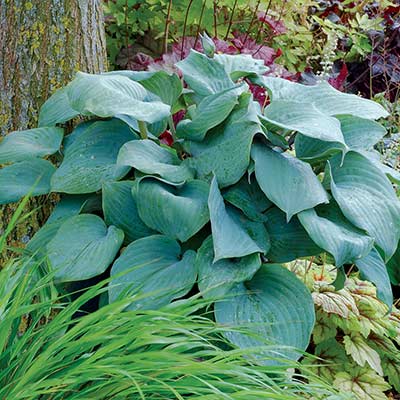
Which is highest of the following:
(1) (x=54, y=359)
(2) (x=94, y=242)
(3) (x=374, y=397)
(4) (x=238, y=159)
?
(4) (x=238, y=159)

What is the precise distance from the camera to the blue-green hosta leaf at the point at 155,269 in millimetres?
1780

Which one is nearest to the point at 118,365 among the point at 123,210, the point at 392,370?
the point at 123,210

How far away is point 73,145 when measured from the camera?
2.14 metres

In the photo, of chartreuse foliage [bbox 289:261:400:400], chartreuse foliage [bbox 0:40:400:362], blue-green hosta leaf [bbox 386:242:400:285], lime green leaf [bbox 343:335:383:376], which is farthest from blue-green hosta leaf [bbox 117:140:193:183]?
blue-green hosta leaf [bbox 386:242:400:285]

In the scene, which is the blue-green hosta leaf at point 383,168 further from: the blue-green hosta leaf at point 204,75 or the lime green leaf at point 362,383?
the lime green leaf at point 362,383

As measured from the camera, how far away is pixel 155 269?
6.10 feet

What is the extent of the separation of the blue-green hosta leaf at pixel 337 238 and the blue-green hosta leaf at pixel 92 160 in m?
0.56

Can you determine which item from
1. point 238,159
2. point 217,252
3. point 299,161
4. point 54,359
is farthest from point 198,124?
point 54,359

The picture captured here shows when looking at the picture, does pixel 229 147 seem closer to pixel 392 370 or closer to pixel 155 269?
pixel 155 269

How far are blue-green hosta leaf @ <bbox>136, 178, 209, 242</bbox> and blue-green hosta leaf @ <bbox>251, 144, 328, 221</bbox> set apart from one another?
17 cm

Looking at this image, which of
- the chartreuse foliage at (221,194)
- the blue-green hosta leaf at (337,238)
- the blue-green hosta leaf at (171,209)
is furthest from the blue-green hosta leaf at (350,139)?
the blue-green hosta leaf at (171,209)

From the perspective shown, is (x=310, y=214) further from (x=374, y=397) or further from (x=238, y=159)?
(x=374, y=397)

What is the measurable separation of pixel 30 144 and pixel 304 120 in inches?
34.6

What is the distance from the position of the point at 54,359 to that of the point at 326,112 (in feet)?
3.89
